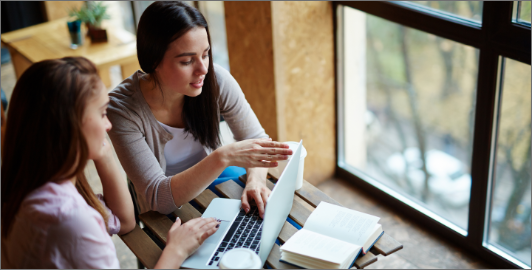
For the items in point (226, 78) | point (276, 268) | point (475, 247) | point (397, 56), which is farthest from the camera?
point (397, 56)

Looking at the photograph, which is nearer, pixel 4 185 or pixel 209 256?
pixel 4 185

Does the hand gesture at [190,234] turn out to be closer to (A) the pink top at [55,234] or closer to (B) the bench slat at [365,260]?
(A) the pink top at [55,234]

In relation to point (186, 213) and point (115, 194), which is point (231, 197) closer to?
point (186, 213)

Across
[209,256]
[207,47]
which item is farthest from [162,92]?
[209,256]

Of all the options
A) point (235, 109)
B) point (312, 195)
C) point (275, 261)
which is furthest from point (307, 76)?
point (275, 261)

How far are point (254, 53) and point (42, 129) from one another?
5.37 feet

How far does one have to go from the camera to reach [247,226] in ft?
4.36

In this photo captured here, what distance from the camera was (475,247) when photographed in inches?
86.1

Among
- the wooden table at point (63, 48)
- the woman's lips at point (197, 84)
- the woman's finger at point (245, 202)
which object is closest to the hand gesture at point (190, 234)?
the woman's finger at point (245, 202)

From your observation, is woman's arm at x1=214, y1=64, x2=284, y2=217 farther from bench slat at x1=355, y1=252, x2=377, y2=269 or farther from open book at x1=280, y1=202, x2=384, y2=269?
bench slat at x1=355, y1=252, x2=377, y2=269

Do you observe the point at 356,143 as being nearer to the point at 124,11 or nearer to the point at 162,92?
the point at 162,92

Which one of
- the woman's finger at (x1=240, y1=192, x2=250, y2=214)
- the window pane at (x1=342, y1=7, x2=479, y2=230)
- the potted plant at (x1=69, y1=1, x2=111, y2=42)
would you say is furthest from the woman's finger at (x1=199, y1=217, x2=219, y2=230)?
the potted plant at (x1=69, y1=1, x2=111, y2=42)

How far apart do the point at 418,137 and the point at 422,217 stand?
24.7 inches

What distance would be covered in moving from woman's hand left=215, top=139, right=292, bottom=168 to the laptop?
79 millimetres
